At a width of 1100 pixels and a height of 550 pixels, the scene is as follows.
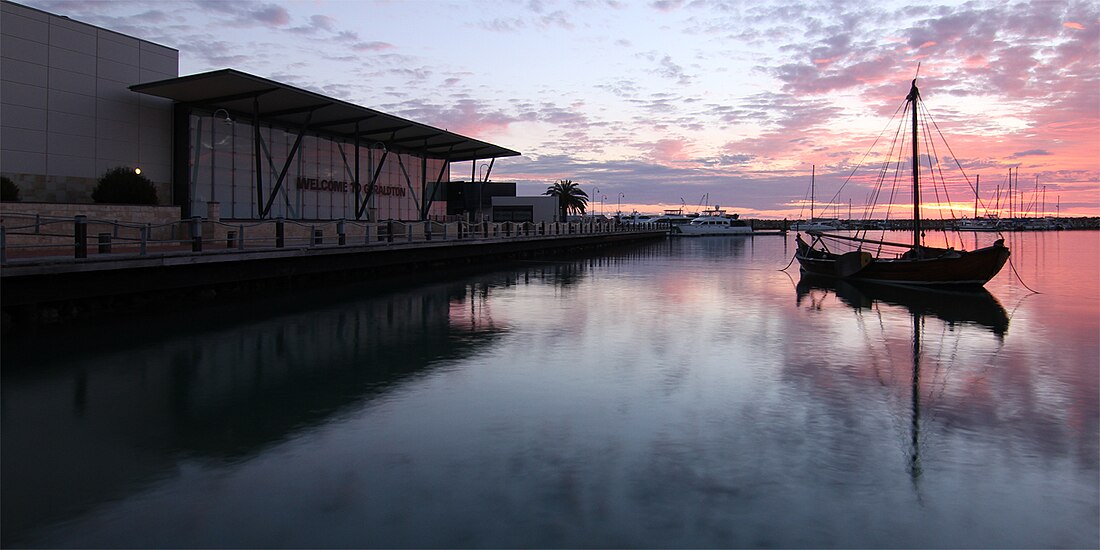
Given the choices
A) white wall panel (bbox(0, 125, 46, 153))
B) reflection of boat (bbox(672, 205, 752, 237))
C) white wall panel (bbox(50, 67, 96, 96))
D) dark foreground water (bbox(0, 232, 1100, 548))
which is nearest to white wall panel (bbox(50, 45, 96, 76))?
white wall panel (bbox(50, 67, 96, 96))

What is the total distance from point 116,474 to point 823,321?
1717 centimetres

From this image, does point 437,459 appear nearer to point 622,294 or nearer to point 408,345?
point 408,345

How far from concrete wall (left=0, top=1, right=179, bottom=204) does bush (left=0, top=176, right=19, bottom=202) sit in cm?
172

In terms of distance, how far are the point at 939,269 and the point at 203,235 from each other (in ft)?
88.6

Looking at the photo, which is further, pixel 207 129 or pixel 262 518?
pixel 207 129

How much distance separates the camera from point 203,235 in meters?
26.1

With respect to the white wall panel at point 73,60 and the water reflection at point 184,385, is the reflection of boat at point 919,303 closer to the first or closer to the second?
the water reflection at point 184,385

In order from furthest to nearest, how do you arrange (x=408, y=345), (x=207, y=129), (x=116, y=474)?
(x=207, y=129) < (x=408, y=345) < (x=116, y=474)

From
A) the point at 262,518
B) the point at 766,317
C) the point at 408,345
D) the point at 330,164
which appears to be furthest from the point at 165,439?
the point at 330,164

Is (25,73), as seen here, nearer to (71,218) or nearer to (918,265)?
(71,218)

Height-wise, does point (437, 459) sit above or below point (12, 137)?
below

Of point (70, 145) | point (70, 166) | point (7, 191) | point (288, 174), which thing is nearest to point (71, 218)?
→ point (7, 191)

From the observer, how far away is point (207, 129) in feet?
114

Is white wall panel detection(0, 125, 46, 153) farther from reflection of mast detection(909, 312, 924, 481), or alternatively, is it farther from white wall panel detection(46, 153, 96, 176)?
reflection of mast detection(909, 312, 924, 481)
